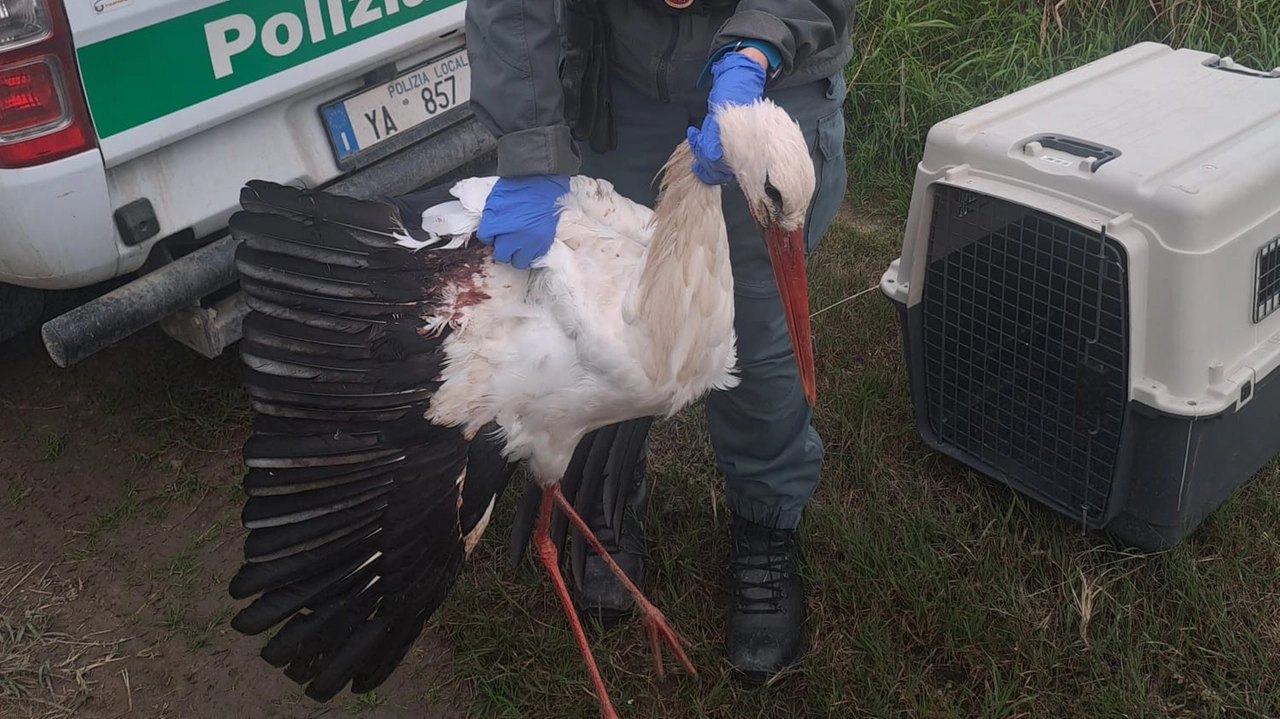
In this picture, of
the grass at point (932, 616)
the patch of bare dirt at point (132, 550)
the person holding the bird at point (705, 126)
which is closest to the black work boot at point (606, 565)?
the grass at point (932, 616)

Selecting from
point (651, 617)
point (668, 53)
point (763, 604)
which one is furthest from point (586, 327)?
point (763, 604)

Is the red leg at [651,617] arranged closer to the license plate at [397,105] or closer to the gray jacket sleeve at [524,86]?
the gray jacket sleeve at [524,86]

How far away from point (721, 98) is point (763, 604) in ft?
4.59

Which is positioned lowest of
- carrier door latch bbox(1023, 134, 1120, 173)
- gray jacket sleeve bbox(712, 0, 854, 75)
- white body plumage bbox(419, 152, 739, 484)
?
white body plumage bbox(419, 152, 739, 484)

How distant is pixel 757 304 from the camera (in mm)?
2520

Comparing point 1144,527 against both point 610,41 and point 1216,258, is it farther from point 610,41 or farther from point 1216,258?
point 610,41

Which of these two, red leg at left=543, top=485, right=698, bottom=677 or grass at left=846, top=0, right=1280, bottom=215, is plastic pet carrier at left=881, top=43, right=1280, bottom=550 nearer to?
red leg at left=543, top=485, right=698, bottom=677

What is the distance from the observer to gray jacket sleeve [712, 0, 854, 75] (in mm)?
2059

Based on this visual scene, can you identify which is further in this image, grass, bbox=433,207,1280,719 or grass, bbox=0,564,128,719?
grass, bbox=0,564,128,719

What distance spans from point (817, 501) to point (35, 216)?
2.23 metres

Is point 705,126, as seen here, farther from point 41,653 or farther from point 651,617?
point 41,653

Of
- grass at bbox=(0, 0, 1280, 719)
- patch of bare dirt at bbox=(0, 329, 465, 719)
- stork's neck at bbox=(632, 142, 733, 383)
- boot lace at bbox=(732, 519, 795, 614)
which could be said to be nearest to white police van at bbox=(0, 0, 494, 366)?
patch of bare dirt at bbox=(0, 329, 465, 719)

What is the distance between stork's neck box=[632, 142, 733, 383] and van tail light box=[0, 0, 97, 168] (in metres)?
1.52

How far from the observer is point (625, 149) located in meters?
2.53
